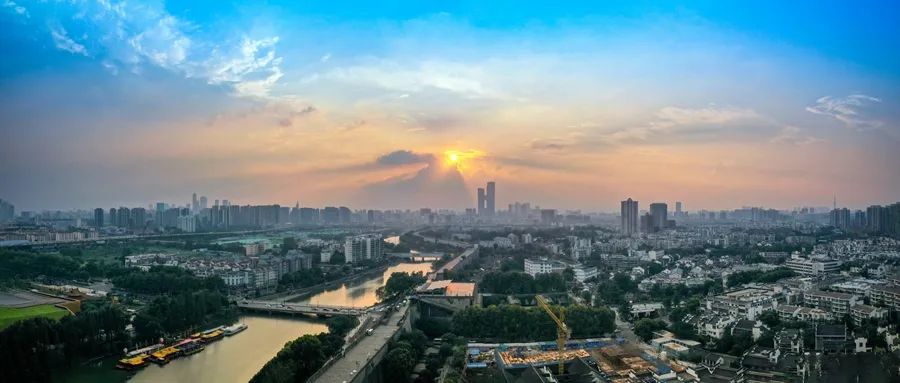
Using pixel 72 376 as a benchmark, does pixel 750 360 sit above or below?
above

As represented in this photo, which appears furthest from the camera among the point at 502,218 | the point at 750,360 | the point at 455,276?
the point at 502,218

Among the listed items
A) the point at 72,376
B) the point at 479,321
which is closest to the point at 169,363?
the point at 72,376

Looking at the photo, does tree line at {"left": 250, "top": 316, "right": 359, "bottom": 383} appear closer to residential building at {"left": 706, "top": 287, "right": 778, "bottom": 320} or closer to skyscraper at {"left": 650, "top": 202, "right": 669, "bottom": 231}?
residential building at {"left": 706, "top": 287, "right": 778, "bottom": 320}

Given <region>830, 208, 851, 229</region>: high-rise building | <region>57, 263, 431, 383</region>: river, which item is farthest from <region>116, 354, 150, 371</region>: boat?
<region>830, 208, 851, 229</region>: high-rise building

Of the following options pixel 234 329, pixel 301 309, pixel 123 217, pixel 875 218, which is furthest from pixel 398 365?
pixel 123 217

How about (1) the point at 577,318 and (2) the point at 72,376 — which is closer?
(2) the point at 72,376

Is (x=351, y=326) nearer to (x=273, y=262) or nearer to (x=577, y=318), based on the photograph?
(x=577, y=318)

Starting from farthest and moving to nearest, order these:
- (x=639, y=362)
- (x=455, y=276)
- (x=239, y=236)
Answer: (x=239, y=236), (x=455, y=276), (x=639, y=362)
